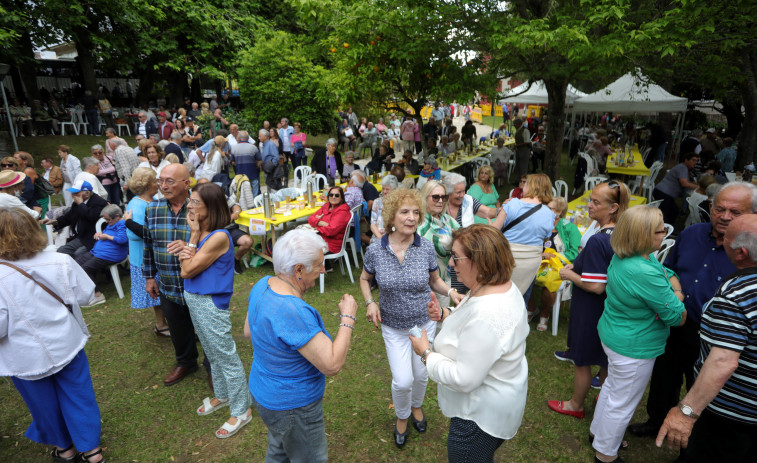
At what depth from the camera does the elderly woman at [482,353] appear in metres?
1.79

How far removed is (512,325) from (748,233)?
121 centimetres

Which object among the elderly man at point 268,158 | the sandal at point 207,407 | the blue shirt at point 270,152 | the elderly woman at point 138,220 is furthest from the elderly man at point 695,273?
the blue shirt at point 270,152

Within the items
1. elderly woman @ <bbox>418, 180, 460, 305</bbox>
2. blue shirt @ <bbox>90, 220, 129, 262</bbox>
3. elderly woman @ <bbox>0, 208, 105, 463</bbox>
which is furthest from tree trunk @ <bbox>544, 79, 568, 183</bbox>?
elderly woman @ <bbox>0, 208, 105, 463</bbox>

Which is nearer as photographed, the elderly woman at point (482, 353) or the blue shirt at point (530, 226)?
the elderly woman at point (482, 353)

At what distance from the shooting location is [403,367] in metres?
2.85

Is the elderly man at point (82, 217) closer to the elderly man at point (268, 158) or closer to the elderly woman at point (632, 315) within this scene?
the elderly man at point (268, 158)

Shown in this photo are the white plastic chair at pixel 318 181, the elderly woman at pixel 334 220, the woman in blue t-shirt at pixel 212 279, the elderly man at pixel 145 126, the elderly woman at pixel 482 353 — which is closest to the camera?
the elderly woman at pixel 482 353

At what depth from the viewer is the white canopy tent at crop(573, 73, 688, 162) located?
10.9 metres

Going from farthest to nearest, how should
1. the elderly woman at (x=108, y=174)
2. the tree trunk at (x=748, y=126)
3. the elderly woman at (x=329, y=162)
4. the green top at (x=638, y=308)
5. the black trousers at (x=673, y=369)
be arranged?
the tree trunk at (x=748, y=126)
the elderly woman at (x=329, y=162)
the elderly woman at (x=108, y=174)
the black trousers at (x=673, y=369)
the green top at (x=638, y=308)

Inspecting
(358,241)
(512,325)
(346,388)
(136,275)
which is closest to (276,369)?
(512,325)

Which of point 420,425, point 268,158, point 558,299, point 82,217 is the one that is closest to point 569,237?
point 558,299

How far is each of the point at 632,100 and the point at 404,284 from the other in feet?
37.0

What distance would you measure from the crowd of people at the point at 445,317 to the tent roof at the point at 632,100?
8.61 meters

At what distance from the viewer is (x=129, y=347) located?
4.52 metres
